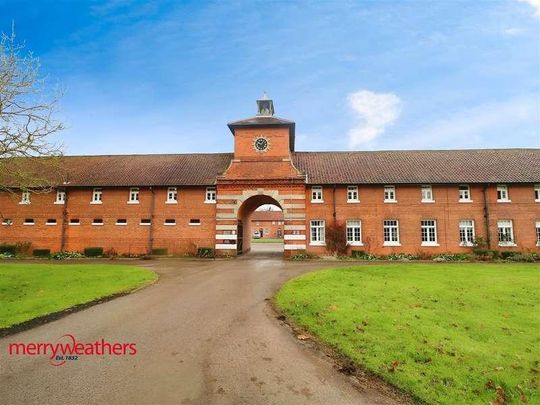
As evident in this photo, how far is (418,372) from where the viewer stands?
5.88m

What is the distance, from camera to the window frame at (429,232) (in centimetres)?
2690

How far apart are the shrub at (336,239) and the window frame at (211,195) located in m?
10.5

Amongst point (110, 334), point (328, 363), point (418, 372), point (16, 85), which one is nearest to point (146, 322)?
point (110, 334)

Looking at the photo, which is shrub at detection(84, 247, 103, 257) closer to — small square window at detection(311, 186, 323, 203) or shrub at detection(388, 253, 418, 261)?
small square window at detection(311, 186, 323, 203)

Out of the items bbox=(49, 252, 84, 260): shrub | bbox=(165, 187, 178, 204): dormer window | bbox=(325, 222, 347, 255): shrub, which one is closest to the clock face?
bbox=(165, 187, 178, 204): dormer window

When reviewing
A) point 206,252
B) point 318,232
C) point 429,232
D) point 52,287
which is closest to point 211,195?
point 206,252

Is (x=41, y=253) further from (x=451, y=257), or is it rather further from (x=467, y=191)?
(x=467, y=191)

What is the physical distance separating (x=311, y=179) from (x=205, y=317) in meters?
20.5

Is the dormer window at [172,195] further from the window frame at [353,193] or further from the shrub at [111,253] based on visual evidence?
the window frame at [353,193]

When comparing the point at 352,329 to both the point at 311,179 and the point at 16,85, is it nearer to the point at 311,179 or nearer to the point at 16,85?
the point at 16,85

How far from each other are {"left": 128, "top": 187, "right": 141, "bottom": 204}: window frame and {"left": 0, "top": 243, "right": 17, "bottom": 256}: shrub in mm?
10761

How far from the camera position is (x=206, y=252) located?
89.5ft

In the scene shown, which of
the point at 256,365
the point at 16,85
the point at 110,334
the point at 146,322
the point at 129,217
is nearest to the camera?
the point at 256,365

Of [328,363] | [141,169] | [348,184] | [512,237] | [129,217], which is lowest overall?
[328,363]
